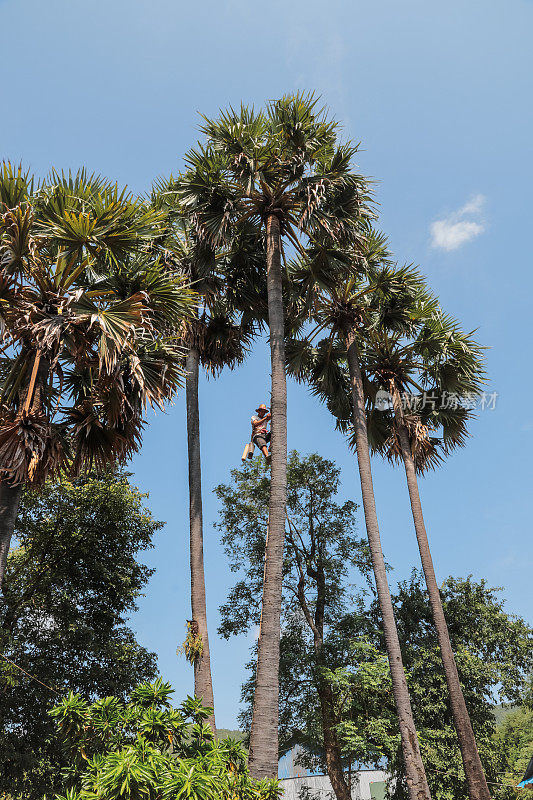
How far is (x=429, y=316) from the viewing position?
51.2 feet

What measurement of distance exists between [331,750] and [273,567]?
1086cm

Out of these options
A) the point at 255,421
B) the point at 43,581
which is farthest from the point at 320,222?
the point at 43,581

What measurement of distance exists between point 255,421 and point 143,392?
15.0 ft

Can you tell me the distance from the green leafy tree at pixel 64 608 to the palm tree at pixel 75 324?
772cm

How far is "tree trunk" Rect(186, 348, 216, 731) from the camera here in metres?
10.6

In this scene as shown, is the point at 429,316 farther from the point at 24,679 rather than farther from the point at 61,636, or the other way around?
the point at 24,679

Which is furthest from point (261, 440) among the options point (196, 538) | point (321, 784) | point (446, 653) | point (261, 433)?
point (321, 784)

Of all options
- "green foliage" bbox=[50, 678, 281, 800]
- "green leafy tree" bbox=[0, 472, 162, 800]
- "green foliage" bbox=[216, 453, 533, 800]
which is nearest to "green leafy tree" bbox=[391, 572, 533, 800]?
"green foliage" bbox=[216, 453, 533, 800]

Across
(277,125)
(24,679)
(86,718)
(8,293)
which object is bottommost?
(86,718)

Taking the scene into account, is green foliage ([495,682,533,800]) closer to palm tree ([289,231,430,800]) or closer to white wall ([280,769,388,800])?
white wall ([280,769,388,800])

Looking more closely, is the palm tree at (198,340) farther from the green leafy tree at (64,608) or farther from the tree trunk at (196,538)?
the green leafy tree at (64,608)

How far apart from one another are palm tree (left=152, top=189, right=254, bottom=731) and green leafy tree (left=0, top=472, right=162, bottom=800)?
558 cm

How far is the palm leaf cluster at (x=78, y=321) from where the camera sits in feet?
26.3

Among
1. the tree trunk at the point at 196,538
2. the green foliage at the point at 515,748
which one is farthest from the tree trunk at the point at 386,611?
the green foliage at the point at 515,748
